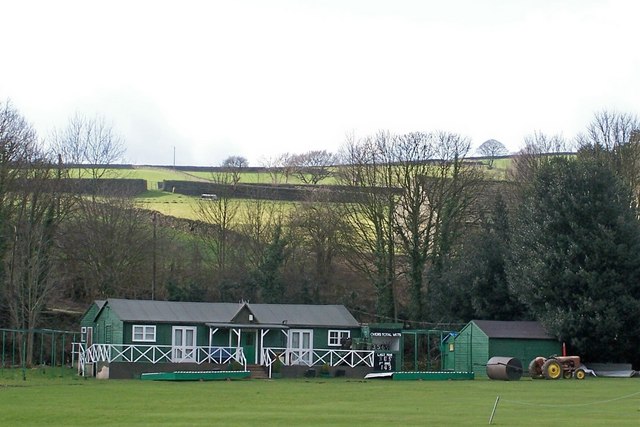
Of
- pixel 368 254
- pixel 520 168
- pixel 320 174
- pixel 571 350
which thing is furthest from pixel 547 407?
pixel 320 174

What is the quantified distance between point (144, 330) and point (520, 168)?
121ft

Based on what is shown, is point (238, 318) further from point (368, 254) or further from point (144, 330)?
point (368, 254)

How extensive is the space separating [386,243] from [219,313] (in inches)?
672

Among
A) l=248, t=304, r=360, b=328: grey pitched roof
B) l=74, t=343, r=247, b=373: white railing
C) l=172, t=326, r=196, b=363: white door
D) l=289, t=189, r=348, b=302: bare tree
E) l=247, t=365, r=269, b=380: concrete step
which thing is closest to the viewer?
l=247, t=365, r=269, b=380: concrete step

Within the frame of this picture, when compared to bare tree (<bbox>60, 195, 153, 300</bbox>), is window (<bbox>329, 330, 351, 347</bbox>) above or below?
below

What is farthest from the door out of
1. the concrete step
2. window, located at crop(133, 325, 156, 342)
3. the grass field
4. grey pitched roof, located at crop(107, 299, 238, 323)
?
→ the grass field

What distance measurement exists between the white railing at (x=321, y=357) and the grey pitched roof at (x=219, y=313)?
1.85 metres

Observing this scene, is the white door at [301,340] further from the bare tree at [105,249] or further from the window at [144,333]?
the bare tree at [105,249]

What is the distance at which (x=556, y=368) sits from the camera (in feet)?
179

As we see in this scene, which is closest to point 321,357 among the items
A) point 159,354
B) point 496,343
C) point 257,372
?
point 257,372

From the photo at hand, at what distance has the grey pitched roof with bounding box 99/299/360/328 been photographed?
58.4 m

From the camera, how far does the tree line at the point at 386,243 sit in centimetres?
6191

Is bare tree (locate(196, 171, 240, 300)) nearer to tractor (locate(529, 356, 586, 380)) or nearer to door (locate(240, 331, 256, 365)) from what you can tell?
door (locate(240, 331, 256, 365))

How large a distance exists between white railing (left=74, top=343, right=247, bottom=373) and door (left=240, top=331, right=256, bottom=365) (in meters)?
1.42
